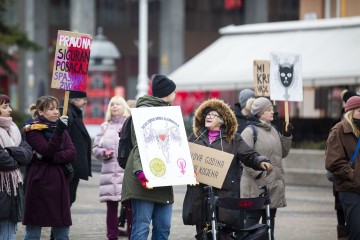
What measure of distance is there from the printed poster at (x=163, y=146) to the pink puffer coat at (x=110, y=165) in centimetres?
347

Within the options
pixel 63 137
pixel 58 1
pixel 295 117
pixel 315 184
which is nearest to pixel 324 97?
pixel 295 117

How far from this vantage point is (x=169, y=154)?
10.8 meters

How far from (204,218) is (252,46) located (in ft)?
71.5

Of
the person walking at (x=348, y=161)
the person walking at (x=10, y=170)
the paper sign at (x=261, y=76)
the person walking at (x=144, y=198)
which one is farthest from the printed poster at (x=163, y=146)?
the paper sign at (x=261, y=76)

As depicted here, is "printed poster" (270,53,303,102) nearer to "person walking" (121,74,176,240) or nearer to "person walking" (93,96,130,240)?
"person walking" (93,96,130,240)

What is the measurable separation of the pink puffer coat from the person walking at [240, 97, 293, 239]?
239cm

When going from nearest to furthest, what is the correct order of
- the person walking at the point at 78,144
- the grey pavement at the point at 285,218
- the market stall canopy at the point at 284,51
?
1. the person walking at the point at 78,144
2. the grey pavement at the point at 285,218
3. the market stall canopy at the point at 284,51

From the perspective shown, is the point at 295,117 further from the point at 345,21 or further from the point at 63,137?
the point at 63,137

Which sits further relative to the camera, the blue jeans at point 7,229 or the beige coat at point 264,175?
the beige coat at point 264,175

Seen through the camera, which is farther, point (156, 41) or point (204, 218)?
point (156, 41)

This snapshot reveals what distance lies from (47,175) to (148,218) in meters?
1.24

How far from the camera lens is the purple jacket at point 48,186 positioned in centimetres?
1148

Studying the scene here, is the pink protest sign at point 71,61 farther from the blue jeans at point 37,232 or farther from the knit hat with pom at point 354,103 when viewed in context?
the knit hat with pom at point 354,103

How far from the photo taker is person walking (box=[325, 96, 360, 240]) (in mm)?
11070
